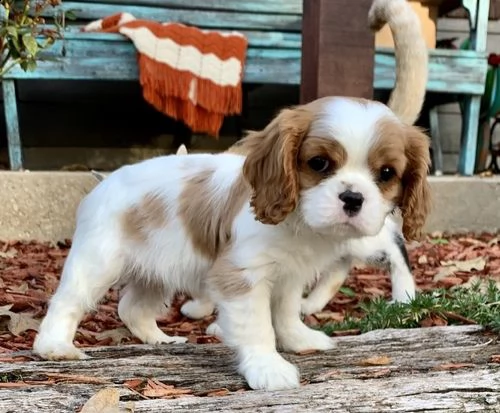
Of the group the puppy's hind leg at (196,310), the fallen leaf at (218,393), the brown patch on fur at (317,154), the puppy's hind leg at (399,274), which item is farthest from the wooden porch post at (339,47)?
the fallen leaf at (218,393)

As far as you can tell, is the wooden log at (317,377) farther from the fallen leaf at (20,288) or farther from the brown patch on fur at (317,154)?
the fallen leaf at (20,288)

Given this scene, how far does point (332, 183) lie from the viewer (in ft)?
7.89

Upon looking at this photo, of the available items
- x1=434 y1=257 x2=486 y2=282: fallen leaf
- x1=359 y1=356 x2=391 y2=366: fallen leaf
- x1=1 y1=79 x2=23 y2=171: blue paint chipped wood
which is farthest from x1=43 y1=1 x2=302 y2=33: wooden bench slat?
x1=359 y1=356 x2=391 y2=366: fallen leaf

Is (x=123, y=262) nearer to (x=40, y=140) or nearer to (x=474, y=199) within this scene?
(x=474, y=199)

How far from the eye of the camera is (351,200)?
7.77 feet

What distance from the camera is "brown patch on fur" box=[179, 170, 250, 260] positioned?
2838 mm

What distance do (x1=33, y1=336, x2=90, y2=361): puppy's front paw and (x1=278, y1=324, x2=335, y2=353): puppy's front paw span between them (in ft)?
2.53

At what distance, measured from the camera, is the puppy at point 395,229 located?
12.3 feet

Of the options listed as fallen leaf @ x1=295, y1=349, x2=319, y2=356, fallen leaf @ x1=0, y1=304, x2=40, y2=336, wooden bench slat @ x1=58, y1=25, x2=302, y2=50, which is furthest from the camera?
wooden bench slat @ x1=58, y1=25, x2=302, y2=50

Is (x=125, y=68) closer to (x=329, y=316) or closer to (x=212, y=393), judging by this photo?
(x=329, y=316)

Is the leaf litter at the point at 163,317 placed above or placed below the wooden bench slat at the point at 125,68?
below

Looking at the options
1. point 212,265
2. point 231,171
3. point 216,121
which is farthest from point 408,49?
point 216,121

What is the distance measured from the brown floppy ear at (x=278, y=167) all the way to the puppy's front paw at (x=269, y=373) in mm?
455

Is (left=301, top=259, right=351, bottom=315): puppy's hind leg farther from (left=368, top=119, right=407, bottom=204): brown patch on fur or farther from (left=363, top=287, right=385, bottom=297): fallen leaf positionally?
(left=368, top=119, right=407, bottom=204): brown patch on fur
